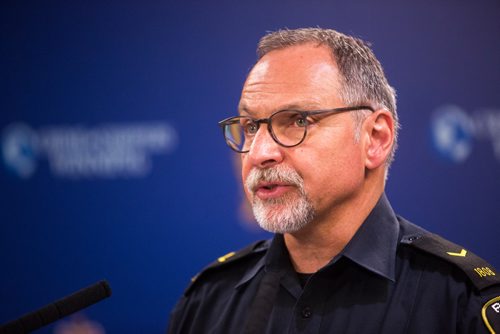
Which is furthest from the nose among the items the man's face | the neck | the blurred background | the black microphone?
the blurred background

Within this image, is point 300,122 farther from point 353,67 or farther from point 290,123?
point 353,67

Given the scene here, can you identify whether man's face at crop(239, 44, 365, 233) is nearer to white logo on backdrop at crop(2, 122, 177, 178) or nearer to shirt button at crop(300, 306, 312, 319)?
shirt button at crop(300, 306, 312, 319)

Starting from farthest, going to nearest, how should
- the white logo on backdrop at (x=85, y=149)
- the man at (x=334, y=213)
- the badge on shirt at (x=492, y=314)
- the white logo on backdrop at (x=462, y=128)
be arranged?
the white logo on backdrop at (x=462, y=128) < the white logo on backdrop at (x=85, y=149) < the man at (x=334, y=213) < the badge on shirt at (x=492, y=314)

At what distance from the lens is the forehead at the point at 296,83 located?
1213 mm

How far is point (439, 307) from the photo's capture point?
3.67 ft

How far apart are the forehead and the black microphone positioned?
509mm

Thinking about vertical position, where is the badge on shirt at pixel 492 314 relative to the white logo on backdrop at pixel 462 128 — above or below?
below

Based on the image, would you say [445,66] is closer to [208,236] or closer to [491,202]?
[491,202]

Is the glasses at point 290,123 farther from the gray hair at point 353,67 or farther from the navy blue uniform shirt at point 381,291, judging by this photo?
the navy blue uniform shirt at point 381,291

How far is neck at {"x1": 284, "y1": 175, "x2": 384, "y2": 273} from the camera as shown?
1263 mm

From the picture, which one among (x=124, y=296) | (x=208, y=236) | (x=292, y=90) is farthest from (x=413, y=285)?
(x=124, y=296)

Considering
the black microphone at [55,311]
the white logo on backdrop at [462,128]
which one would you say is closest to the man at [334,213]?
the black microphone at [55,311]

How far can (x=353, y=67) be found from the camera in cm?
126

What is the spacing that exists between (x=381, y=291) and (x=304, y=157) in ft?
1.00
